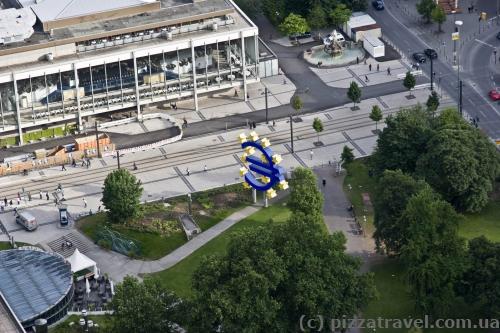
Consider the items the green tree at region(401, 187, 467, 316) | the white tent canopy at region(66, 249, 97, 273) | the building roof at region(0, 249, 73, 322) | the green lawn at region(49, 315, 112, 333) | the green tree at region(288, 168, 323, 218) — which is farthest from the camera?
the green tree at region(288, 168, 323, 218)

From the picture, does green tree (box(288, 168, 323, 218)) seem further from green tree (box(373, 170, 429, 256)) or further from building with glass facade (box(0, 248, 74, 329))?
building with glass facade (box(0, 248, 74, 329))

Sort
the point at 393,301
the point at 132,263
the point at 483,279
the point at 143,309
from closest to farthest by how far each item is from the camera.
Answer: the point at 143,309 → the point at 483,279 → the point at 393,301 → the point at 132,263

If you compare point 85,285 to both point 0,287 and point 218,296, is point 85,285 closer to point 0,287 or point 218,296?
point 0,287

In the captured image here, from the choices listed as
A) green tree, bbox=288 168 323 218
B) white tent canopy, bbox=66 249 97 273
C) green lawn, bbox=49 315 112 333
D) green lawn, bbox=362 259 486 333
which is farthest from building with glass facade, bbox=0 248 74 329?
green lawn, bbox=362 259 486 333

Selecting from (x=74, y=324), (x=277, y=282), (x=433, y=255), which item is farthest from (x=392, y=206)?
(x=74, y=324)

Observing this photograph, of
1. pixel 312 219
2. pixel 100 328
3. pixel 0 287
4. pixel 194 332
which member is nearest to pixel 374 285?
pixel 312 219

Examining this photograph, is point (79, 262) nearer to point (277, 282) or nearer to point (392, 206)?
point (277, 282)
